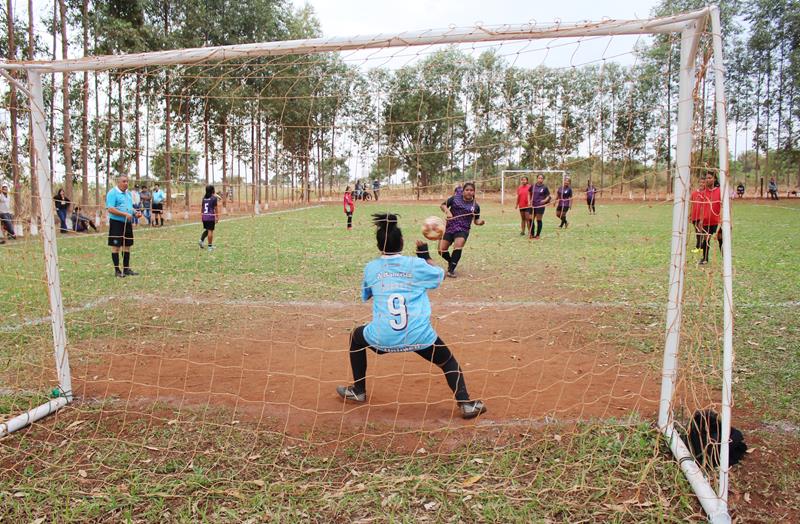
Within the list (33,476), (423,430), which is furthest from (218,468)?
(423,430)

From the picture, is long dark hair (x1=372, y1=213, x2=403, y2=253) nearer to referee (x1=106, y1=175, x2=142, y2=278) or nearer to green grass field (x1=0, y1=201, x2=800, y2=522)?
green grass field (x1=0, y1=201, x2=800, y2=522)

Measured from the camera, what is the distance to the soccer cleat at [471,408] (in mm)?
3938

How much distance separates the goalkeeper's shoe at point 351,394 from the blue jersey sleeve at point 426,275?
106 centimetres

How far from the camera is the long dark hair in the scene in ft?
12.7

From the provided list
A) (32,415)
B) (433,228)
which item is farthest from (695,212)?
(32,415)

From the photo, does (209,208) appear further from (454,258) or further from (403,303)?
(403,303)

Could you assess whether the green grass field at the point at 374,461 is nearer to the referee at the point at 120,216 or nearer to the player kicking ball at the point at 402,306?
the player kicking ball at the point at 402,306

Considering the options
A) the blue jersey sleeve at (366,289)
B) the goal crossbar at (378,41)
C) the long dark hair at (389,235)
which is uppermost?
the goal crossbar at (378,41)

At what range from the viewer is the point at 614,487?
3.12 metres

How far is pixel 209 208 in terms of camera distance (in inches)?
500

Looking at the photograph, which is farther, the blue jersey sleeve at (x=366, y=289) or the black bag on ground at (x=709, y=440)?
the blue jersey sleeve at (x=366, y=289)

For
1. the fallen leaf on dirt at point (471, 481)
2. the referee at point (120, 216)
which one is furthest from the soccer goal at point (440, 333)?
the referee at point (120, 216)

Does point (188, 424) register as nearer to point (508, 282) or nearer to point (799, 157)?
point (508, 282)

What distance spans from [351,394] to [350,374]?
555mm
